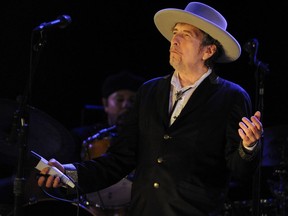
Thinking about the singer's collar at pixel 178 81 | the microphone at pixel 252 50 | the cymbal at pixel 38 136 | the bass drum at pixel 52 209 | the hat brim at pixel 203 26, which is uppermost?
the hat brim at pixel 203 26

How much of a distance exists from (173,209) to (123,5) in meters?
3.87

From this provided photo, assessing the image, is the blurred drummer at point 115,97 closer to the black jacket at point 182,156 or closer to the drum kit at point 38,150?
the drum kit at point 38,150

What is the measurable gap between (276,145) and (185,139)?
86.9 inches

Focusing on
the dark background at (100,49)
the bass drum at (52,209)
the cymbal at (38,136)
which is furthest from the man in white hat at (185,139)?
the dark background at (100,49)

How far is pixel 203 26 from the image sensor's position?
443 centimetres

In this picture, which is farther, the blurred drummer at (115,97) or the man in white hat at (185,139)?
the blurred drummer at (115,97)

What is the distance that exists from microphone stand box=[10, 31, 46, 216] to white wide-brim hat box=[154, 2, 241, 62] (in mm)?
1101

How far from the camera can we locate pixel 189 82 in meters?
4.43

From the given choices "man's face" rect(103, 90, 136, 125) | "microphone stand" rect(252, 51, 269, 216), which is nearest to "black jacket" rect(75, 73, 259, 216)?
"microphone stand" rect(252, 51, 269, 216)

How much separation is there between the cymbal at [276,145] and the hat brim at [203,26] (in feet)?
5.45

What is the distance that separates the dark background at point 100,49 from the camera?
7004mm

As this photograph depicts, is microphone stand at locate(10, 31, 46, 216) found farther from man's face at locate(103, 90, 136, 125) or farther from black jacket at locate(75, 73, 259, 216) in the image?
man's face at locate(103, 90, 136, 125)

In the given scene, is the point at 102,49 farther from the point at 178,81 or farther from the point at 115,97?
the point at 178,81

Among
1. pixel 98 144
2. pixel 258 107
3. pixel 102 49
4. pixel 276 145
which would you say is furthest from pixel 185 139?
pixel 102 49
